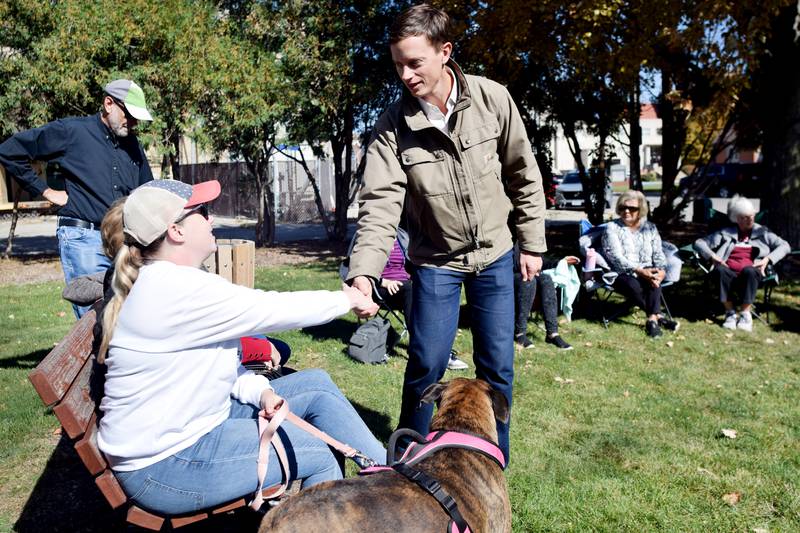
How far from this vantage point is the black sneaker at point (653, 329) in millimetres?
7461

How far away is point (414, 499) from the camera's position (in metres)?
2.21

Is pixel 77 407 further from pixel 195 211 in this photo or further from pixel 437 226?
pixel 437 226

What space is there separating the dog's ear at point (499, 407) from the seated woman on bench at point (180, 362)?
29.0 inches

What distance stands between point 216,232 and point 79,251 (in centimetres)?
1541

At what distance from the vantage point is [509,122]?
11.5 ft

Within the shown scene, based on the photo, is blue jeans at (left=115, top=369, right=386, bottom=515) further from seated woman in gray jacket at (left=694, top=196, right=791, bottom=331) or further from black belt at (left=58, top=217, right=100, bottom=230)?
seated woman in gray jacket at (left=694, top=196, right=791, bottom=331)

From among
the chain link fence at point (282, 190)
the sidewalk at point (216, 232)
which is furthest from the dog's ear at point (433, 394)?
the chain link fence at point (282, 190)

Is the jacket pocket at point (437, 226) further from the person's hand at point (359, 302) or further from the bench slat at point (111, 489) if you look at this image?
the bench slat at point (111, 489)

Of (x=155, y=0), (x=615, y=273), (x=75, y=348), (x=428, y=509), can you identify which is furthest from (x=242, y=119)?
(x=428, y=509)

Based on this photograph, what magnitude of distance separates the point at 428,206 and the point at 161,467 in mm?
1713

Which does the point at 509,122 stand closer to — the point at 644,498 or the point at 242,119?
the point at 644,498

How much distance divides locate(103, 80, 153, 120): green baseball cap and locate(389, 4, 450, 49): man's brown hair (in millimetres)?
2304

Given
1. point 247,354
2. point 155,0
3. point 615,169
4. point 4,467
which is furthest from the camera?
point 615,169

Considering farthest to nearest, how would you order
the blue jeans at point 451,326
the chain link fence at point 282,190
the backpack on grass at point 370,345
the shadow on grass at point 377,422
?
the chain link fence at point 282,190 → the backpack on grass at point 370,345 → the shadow on grass at point 377,422 → the blue jeans at point 451,326
